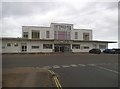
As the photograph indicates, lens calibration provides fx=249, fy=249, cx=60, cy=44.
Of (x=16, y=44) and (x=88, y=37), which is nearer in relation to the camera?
(x=16, y=44)

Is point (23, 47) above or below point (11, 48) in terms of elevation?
above

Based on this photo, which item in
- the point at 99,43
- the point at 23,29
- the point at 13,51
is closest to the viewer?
the point at 13,51

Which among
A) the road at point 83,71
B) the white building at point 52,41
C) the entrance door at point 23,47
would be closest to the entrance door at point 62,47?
the white building at point 52,41

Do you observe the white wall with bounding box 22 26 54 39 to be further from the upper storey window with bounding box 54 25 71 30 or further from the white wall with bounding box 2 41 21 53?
the white wall with bounding box 2 41 21 53

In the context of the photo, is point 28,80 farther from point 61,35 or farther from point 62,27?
point 62,27

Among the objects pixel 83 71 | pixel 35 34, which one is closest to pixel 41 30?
pixel 35 34

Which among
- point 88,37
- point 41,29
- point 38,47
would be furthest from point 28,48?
point 88,37

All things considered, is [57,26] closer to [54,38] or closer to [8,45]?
[54,38]

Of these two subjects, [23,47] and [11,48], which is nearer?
[11,48]

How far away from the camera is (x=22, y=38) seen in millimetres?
75500

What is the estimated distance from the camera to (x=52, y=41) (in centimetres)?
7794

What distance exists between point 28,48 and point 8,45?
6036 mm

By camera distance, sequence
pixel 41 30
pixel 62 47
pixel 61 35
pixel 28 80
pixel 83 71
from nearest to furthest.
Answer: pixel 28 80, pixel 83 71, pixel 62 47, pixel 41 30, pixel 61 35

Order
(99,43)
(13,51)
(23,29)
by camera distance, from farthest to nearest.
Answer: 1. (99,43)
2. (23,29)
3. (13,51)
